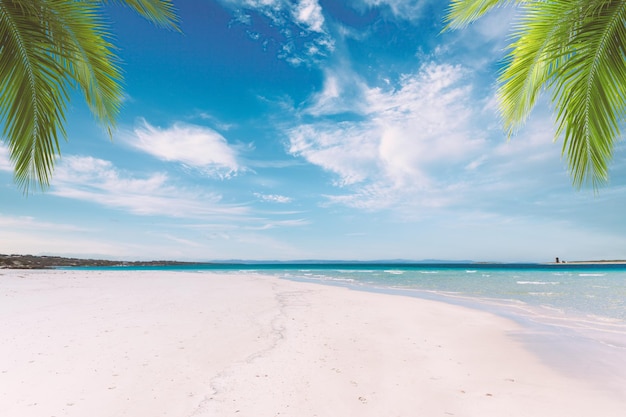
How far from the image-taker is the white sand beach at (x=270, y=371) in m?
3.98

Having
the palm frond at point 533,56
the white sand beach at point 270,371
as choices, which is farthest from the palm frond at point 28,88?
the palm frond at point 533,56

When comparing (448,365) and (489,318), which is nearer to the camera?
(448,365)

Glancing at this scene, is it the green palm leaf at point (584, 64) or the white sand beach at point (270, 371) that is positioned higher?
the green palm leaf at point (584, 64)

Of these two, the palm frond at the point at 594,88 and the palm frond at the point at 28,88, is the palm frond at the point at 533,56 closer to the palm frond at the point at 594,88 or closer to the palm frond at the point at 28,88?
the palm frond at the point at 594,88

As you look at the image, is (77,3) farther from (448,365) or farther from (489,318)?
(489,318)

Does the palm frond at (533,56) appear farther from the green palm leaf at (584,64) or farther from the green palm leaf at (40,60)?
the green palm leaf at (40,60)

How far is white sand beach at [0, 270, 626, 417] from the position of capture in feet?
13.1

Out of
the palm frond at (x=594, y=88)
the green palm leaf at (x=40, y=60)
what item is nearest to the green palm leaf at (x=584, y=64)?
the palm frond at (x=594, y=88)

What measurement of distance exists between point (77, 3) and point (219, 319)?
7421mm

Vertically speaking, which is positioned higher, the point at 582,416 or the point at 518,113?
A: the point at 518,113

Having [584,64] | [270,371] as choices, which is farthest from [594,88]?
[270,371]

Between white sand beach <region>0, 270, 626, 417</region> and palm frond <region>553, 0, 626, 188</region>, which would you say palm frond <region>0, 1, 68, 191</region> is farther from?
palm frond <region>553, 0, 626, 188</region>

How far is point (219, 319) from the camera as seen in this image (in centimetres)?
896

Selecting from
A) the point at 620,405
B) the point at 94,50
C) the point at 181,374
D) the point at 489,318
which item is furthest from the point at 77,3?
the point at 489,318
